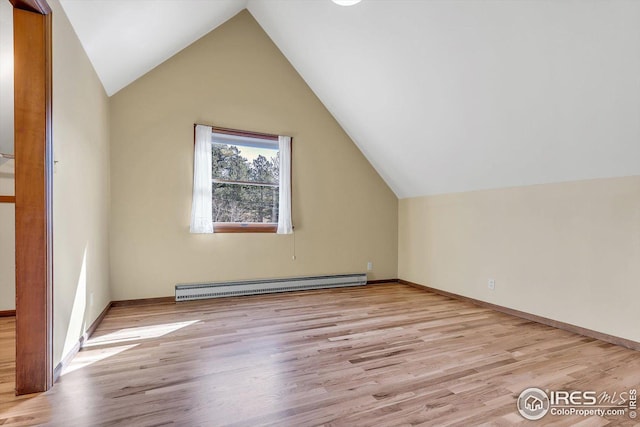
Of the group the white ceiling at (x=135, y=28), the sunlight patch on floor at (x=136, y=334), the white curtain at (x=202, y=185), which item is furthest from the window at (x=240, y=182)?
the sunlight patch on floor at (x=136, y=334)

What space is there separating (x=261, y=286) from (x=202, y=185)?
149cm

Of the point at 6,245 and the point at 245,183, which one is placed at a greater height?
the point at 245,183

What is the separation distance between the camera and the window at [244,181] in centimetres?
397

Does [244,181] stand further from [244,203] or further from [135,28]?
[135,28]

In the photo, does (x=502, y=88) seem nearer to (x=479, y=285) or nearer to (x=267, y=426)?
(x=479, y=285)

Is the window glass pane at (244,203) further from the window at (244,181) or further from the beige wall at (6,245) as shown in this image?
the beige wall at (6,245)

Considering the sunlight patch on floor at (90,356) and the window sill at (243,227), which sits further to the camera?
the window sill at (243,227)

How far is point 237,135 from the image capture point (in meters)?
4.02

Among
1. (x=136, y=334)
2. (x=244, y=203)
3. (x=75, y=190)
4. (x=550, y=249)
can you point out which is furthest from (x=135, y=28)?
(x=550, y=249)

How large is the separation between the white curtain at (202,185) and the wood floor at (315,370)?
1052mm

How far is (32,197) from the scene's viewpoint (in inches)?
65.8

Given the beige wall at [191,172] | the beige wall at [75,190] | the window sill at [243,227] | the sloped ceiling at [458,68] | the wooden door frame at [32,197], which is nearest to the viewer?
the wooden door frame at [32,197]

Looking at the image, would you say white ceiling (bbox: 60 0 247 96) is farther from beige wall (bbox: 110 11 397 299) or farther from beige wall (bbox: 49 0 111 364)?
beige wall (bbox: 110 11 397 299)

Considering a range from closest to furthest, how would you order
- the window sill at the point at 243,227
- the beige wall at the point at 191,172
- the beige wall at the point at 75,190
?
1. the beige wall at the point at 75,190
2. the beige wall at the point at 191,172
3. the window sill at the point at 243,227
